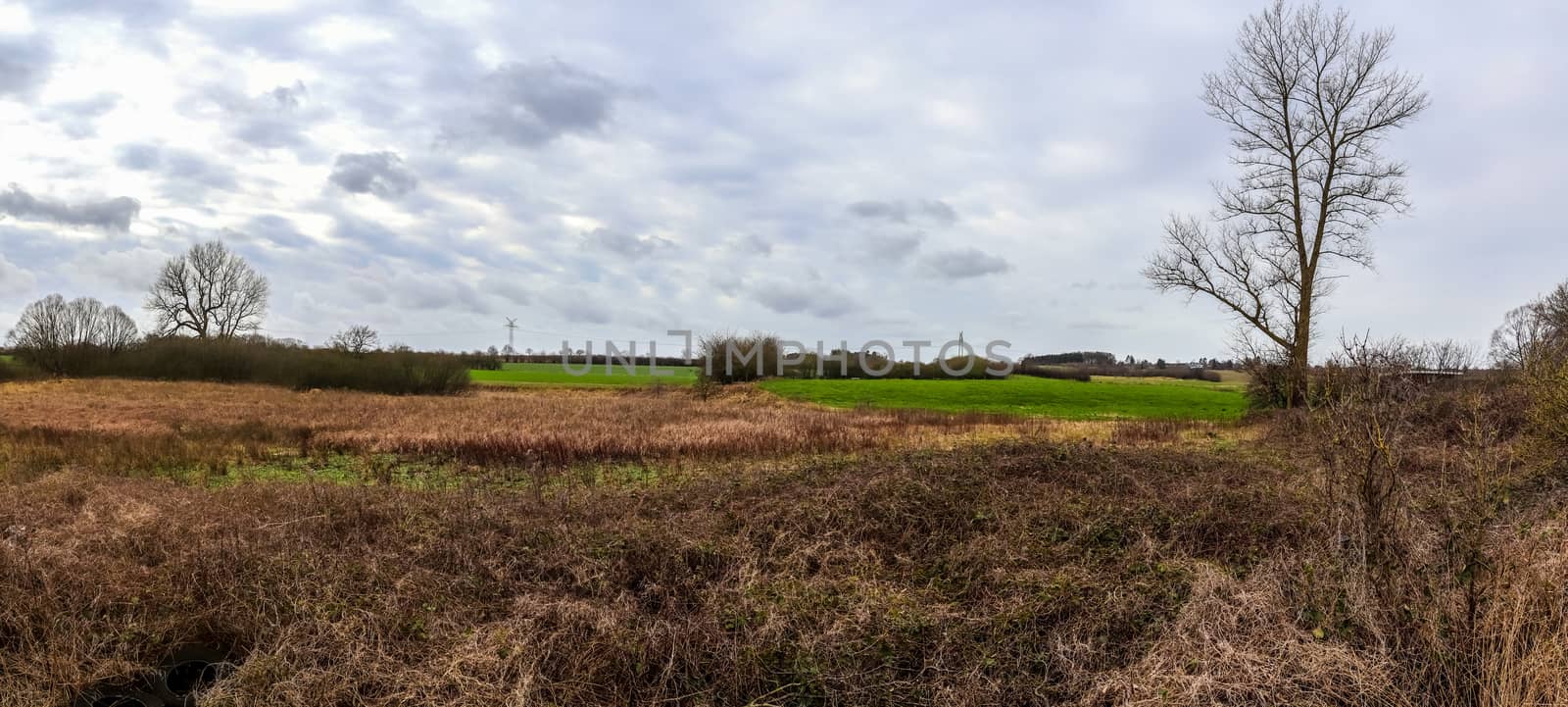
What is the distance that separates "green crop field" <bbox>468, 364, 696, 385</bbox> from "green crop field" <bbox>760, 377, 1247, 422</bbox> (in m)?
14.5

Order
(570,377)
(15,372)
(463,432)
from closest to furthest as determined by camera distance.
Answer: (463,432)
(15,372)
(570,377)

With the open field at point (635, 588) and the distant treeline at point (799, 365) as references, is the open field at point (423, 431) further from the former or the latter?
the distant treeline at point (799, 365)

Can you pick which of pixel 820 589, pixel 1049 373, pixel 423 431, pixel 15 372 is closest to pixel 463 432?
pixel 423 431

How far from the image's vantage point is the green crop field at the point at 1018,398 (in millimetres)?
31719

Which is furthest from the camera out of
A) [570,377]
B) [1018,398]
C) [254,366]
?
[570,377]

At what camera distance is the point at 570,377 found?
7088 cm

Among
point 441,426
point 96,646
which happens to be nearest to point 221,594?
point 96,646

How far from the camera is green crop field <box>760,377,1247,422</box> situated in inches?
1249

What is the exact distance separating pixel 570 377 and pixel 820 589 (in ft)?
224

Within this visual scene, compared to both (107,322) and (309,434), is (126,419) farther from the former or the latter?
(107,322)

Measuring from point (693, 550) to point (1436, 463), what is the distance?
33.3ft

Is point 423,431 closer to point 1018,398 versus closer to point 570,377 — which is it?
point 1018,398

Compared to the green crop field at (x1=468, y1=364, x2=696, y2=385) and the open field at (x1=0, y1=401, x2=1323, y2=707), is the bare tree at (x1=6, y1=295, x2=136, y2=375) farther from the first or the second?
the open field at (x1=0, y1=401, x2=1323, y2=707)

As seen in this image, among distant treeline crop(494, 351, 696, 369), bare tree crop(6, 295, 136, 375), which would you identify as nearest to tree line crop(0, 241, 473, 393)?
bare tree crop(6, 295, 136, 375)
